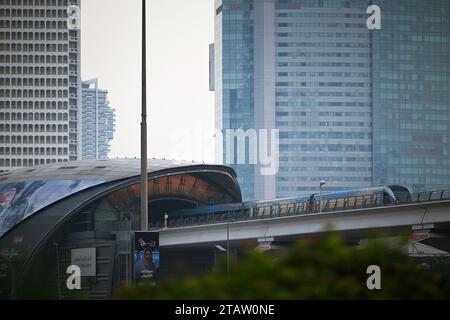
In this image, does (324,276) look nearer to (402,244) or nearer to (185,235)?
(402,244)

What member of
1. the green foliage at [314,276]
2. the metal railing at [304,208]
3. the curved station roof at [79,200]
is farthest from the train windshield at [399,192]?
the green foliage at [314,276]

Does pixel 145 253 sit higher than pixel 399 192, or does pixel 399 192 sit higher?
pixel 145 253

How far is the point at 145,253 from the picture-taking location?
48.0 meters

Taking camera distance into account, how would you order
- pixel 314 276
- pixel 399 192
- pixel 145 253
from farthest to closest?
1. pixel 399 192
2. pixel 145 253
3. pixel 314 276

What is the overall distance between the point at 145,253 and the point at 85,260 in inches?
3152

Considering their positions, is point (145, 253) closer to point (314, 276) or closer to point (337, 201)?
point (314, 276)

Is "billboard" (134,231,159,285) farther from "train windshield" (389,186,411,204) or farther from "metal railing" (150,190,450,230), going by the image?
"train windshield" (389,186,411,204)

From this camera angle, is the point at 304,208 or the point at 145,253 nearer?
the point at 145,253

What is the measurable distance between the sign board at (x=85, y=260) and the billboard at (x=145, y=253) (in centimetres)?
7363

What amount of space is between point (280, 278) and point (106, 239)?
111927mm

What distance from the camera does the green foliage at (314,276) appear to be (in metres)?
14.5

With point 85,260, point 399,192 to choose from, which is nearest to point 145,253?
point 399,192
